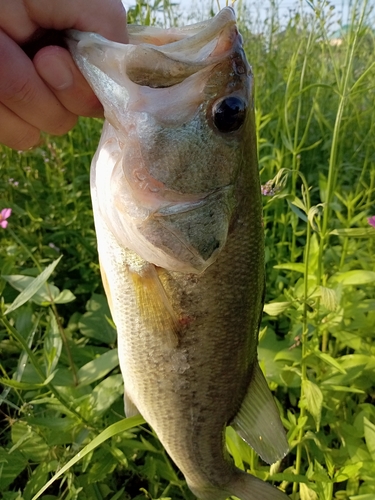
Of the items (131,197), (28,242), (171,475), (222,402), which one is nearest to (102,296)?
(28,242)

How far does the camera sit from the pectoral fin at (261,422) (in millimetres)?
1320

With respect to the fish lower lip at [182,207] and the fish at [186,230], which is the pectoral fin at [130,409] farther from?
the fish lower lip at [182,207]

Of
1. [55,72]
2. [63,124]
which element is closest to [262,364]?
[63,124]

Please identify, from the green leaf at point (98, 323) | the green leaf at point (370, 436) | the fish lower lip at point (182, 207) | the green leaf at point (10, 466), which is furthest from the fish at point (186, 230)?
the green leaf at point (98, 323)

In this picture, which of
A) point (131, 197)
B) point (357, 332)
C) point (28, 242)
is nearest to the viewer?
point (131, 197)

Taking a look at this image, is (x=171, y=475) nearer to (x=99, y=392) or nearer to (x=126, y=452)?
(x=126, y=452)

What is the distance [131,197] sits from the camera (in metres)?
1.06

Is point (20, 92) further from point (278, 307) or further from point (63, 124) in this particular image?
point (278, 307)

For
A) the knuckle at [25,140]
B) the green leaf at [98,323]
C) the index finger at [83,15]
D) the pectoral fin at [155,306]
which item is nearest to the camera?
the index finger at [83,15]

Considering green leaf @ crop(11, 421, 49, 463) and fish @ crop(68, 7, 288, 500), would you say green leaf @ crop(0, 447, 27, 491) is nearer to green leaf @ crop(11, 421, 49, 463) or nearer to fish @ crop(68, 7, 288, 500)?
green leaf @ crop(11, 421, 49, 463)

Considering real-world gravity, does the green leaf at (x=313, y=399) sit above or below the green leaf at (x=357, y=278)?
below

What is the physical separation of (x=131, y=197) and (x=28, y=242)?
66.4 inches

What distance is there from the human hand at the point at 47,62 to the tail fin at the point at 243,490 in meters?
1.14

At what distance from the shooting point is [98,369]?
1.63 meters
